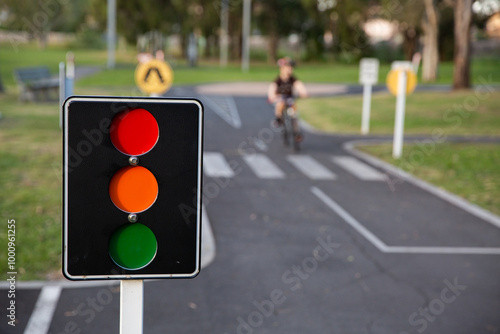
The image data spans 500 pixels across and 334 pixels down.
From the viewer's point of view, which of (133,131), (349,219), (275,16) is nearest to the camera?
(133,131)

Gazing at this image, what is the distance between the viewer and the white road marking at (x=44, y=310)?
5652mm

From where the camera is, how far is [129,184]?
2.40m

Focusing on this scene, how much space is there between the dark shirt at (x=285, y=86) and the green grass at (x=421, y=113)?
4716 mm

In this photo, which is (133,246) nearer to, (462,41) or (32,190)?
(32,190)

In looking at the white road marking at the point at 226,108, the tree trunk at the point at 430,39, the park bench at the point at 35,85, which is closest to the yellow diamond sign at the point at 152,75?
the white road marking at the point at 226,108

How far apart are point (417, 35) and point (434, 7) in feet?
71.8

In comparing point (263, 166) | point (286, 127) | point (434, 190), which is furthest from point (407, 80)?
point (434, 190)

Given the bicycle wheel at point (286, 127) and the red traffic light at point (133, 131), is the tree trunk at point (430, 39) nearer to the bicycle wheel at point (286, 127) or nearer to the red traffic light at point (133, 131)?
the bicycle wheel at point (286, 127)

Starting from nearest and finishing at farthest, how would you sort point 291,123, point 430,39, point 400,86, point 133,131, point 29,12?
point 133,131, point 400,86, point 291,123, point 430,39, point 29,12

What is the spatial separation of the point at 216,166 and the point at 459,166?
15.2 ft

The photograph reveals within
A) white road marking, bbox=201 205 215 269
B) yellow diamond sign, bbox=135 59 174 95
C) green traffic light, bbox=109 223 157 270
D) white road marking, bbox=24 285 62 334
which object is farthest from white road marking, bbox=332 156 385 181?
green traffic light, bbox=109 223 157 270

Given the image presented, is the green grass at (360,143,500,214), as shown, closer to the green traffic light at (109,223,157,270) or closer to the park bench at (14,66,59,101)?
the green traffic light at (109,223,157,270)

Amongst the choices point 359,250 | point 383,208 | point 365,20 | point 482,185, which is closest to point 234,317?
point 359,250

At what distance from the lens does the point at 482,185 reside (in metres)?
12.4
